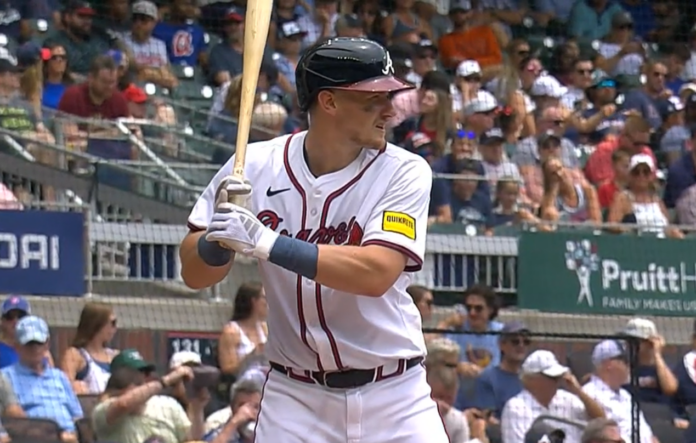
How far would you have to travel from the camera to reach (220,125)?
29.3ft

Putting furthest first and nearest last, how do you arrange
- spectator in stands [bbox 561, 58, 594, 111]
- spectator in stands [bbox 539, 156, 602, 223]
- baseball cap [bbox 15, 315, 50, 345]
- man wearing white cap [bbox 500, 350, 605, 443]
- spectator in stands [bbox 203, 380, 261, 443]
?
spectator in stands [bbox 561, 58, 594, 111], spectator in stands [bbox 539, 156, 602, 223], man wearing white cap [bbox 500, 350, 605, 443], baseball cap [bbox 15, 315, 50, 345], spectator in stands [bbox 203, 380, 261, 443]

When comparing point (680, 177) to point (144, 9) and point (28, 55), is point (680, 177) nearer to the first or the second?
point (144, 9)

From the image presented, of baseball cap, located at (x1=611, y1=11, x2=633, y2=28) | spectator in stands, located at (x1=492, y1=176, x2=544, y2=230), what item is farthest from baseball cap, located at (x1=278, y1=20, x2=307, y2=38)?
baseball cap, located at (x1=611, y1=11, x2=633, y2=28)

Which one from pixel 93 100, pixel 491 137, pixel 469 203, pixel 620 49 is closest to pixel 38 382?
pixel 93 100

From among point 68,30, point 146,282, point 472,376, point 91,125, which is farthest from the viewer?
point 68,30

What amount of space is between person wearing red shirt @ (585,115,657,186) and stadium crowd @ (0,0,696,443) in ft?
0.05

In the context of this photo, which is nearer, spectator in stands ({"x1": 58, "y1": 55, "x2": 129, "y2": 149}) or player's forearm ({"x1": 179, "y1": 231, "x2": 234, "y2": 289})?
player's forearm ({"x1": 179, "y1": 231, "x2": 234, "y2": 289})

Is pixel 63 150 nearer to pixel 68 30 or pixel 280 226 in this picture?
pixel 68 30

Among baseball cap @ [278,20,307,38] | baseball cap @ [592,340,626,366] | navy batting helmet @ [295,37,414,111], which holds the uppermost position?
baseball cap @ [278,20,307,38]

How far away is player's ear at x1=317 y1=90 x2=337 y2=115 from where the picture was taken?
3326mm

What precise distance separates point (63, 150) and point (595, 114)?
375 cm

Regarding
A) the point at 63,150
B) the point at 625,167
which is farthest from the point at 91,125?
the point at 625,167

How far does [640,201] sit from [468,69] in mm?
1682

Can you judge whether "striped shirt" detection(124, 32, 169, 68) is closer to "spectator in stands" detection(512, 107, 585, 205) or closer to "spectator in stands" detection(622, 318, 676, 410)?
"spectator in stands" detection(512, 107, 585, 205)
